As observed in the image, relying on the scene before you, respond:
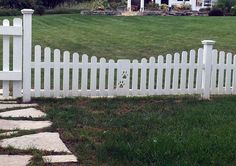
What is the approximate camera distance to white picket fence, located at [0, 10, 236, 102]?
28.6ft

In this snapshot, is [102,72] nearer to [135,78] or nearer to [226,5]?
[135,78]

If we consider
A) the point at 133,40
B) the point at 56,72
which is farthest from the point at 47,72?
the point at 133,40

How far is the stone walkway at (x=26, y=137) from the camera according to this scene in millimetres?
5355

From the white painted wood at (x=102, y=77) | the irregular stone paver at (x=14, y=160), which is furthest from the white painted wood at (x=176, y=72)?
the irregular stone paver at (x=14, y=160)

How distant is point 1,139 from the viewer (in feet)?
20.1

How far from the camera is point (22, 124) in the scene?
22.7 ft

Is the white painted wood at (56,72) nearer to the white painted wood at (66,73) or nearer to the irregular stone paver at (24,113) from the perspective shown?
the white painted wood at (66,73)

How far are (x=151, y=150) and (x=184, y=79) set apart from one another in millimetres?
3973

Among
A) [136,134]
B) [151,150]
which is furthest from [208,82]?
[151,150]

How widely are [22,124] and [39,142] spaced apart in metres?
0.98

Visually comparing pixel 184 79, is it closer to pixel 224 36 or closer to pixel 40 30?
pixel 224 36

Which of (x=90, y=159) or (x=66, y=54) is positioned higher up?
(x=66, y=54)

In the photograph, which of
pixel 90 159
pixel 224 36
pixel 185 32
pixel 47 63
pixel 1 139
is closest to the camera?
pixel 90 159

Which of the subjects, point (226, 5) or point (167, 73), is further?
point (226, 5)
